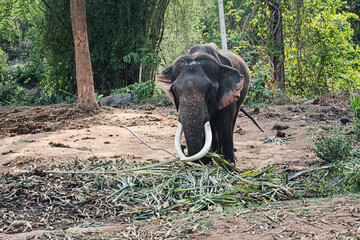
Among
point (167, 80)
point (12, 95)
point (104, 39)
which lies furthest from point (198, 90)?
point (12, 95)

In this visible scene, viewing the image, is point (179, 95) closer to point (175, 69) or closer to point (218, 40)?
point (175, 69)

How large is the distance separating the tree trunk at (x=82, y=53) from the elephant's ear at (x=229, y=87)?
19.6 feet

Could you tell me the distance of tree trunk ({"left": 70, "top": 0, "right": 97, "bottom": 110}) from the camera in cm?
1063

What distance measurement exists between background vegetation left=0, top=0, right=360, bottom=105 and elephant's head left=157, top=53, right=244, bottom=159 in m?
7.82

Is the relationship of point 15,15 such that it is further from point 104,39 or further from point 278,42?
point 278,42

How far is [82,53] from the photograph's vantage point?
10.8 metres

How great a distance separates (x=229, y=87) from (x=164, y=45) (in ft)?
40.7

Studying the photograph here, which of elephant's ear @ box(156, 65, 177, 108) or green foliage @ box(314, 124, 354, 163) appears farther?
elephant's ear @ box(156, 65, 177, 108)

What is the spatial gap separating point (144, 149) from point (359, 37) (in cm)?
1790

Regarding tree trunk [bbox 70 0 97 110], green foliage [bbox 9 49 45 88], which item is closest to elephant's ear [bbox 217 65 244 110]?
tree trunk [bbox 70 0 97 110]

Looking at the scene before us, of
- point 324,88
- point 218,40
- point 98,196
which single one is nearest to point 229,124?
point 98,196

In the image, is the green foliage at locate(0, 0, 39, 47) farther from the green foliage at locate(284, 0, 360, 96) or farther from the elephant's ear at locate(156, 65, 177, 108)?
the elephant's ear at locate(156, 65, 177, 108)

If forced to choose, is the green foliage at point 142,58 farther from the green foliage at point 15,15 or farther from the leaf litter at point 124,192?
the leaf litter at point 124,192

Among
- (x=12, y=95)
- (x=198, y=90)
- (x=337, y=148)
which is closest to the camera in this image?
(x=198, y=90)
